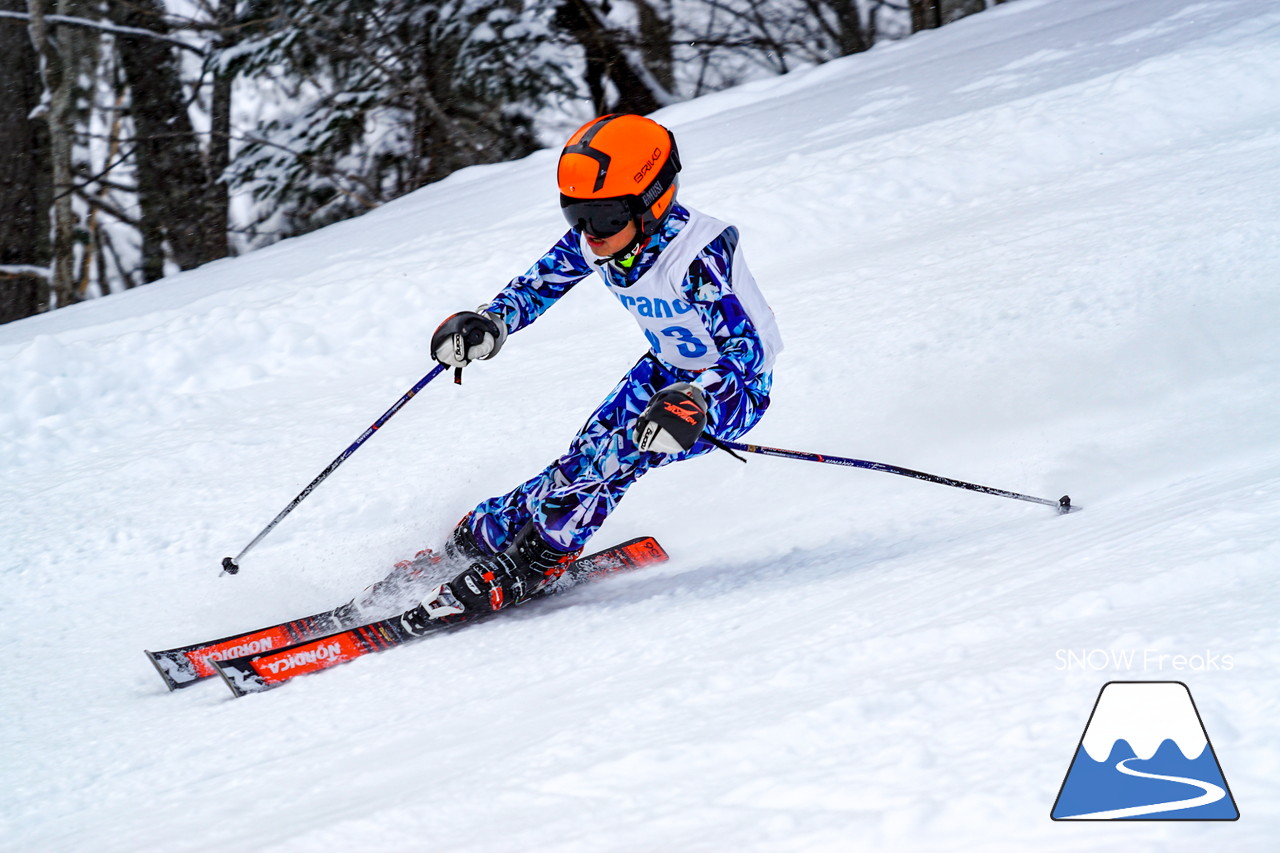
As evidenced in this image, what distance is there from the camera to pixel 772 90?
9.49m

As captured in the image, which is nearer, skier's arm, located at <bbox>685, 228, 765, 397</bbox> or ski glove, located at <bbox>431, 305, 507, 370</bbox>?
skier's arm, located at <bbox>685, 228, 765, 397</bbox>

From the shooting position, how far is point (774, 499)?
14.2ft

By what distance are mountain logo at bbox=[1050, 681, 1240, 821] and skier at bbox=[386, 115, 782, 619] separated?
1384 millimetres

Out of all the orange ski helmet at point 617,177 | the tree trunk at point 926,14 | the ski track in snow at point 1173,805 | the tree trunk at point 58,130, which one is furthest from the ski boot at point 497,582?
the tree trunk at point 926,14

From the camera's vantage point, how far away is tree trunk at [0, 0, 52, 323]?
27.4 ft

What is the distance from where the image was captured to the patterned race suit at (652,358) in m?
3.19

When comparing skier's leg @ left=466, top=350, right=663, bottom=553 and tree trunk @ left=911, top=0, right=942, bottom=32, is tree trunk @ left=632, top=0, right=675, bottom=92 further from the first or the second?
skier's leg @ left=466, top=350, right=663, bottom=553

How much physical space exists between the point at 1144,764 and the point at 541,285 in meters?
2.69

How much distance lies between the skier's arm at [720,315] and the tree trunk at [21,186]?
751 centimetres

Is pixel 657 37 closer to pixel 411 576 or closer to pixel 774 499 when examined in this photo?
pixel 774 499

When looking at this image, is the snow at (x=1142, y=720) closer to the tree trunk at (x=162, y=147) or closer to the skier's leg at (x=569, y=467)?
the skier's leg at (x=569, y=467)

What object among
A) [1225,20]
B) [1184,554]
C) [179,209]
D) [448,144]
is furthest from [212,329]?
[1225,20]

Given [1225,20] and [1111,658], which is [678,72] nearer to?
[1225,20]

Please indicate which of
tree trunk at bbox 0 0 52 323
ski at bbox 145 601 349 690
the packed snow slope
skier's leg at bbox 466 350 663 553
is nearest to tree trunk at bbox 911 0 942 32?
the packed snow slope
